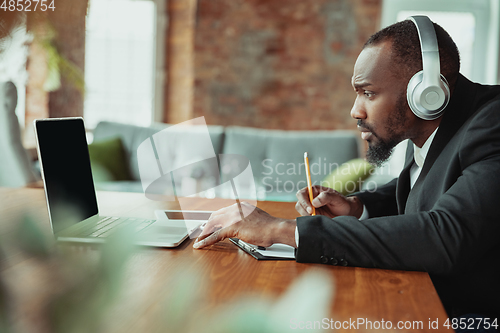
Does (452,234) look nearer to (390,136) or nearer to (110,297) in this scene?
(390,136)

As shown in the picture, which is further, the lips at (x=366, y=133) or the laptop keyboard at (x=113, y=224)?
the lips at (x=366, y=133)

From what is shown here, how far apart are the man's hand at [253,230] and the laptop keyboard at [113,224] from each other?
185 millimetres

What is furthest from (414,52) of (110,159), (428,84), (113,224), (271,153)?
(110,159)

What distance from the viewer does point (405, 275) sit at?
755 mm

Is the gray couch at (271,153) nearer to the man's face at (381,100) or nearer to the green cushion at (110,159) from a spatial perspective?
the green cushion at (110,159)

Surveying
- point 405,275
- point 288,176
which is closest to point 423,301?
point 405,275

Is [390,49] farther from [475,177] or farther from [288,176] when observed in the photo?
[288,176]

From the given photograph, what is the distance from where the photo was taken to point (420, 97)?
99cm

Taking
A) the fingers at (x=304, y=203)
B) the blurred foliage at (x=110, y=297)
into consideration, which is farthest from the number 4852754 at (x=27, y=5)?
the blurred foliage at (x=110, y=297)

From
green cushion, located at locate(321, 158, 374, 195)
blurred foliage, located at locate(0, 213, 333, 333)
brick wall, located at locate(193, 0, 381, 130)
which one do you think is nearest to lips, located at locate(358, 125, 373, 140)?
blurred foliage, located at locate(0, 213, 333, 333)

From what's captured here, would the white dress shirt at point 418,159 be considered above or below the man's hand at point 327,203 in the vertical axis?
above

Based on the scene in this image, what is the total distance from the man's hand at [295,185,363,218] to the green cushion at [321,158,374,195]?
1.54 meters

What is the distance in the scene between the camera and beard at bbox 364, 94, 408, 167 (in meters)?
1.09

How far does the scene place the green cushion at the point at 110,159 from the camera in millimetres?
3283
